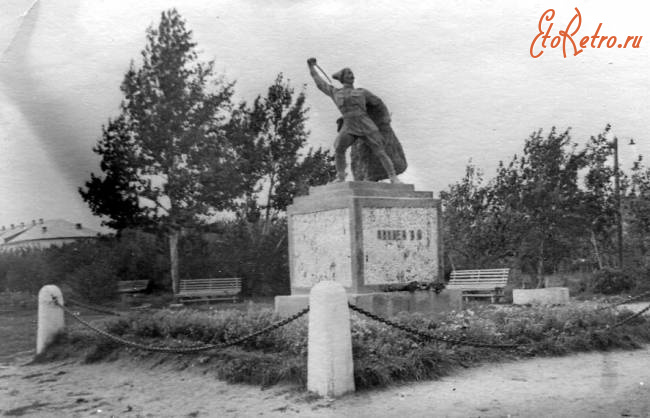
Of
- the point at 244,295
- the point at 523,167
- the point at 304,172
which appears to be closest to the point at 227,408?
the point at 523,167

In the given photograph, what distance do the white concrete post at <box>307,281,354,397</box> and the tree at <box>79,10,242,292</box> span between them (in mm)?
16752

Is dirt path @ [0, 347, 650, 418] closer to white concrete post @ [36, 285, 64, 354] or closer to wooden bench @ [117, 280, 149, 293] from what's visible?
white concrete post @ [36, 285, 64, 354]

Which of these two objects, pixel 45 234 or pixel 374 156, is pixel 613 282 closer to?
pixel 374 156

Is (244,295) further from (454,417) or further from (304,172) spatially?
(454,417)

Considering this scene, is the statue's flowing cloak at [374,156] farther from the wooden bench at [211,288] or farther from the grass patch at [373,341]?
the wooden bench at [211,288]

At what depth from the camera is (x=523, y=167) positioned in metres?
18.7

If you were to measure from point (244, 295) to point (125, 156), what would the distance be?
19.4 ft

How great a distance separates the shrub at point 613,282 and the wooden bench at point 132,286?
13.5 m

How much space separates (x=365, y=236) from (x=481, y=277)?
8898mm

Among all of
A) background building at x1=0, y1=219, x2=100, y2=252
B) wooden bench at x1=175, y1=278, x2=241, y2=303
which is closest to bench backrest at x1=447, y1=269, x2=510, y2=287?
wooden bench at x1=175, y1=278, x2=241, y2=303

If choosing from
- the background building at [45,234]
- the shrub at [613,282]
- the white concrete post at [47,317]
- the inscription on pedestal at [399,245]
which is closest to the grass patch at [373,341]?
the white concrete post at [47,317]

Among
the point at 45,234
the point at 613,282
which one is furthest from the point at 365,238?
the point at 45,234

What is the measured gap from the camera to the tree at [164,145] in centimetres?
2114

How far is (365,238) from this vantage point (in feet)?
27.8
